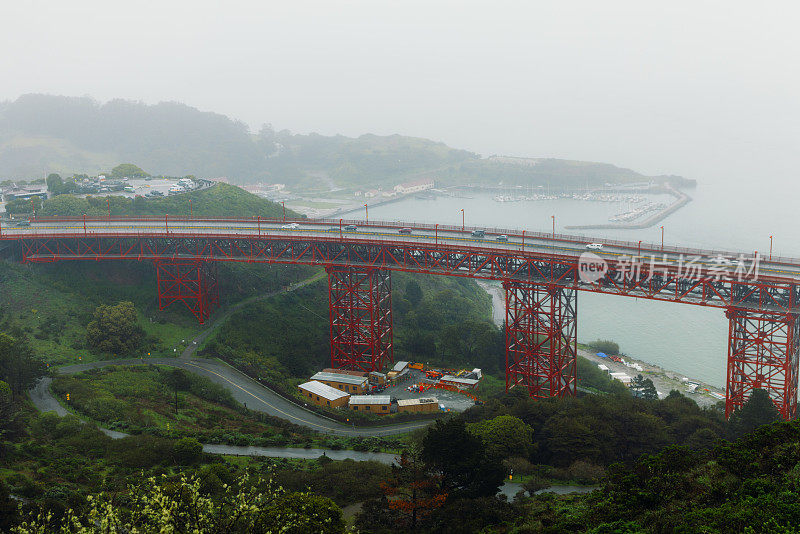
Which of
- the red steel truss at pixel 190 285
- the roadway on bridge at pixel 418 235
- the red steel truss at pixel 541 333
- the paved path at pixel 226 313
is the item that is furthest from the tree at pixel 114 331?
the red steel truss at pixel 541 333

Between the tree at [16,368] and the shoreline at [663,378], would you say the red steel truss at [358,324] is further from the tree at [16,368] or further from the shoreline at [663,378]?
the shoreline at [663,378]

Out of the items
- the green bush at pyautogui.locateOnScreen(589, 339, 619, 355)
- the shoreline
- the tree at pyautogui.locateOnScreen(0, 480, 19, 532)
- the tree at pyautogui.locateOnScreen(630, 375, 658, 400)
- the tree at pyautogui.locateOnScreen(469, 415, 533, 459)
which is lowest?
the shoreline

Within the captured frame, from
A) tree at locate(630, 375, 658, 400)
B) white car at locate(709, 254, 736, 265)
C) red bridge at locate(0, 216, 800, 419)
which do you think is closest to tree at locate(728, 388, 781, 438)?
red bridge at locate(0, 216, 800, 419)

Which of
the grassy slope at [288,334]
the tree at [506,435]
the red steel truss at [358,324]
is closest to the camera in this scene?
the tree at [506,435]

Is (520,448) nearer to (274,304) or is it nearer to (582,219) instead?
(274,304)

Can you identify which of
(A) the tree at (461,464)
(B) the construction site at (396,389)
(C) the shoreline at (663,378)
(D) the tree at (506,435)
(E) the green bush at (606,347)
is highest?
(A) the tree at (461,464)

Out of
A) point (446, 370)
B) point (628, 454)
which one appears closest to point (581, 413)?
point (628, 454)

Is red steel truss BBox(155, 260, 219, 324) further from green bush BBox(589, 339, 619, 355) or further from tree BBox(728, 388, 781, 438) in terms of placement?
green bush BBox(589, 339, 619, 355)

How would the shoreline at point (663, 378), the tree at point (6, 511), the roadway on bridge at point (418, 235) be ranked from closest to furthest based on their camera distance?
1. the tree at point (6, 511)
2. the roadway on bridge at point (418, 235)
3. the shoreline at point (663, 378)
